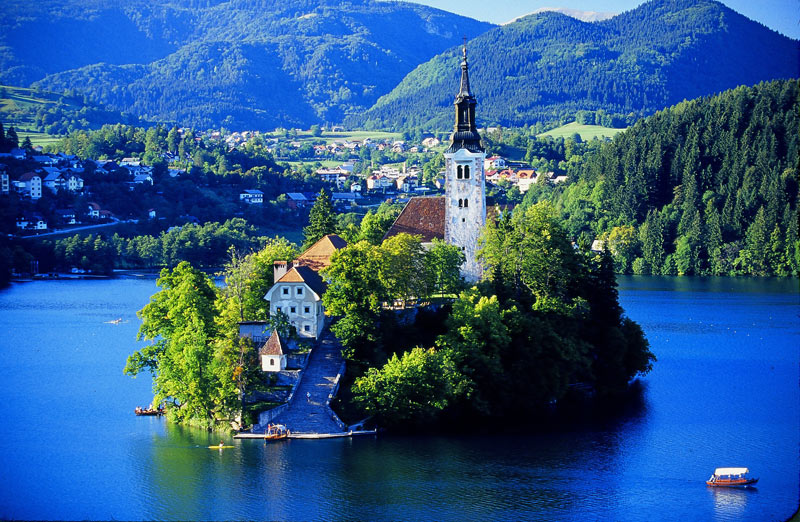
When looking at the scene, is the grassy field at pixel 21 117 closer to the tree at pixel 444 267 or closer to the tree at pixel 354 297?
the tree at pixel 444 267

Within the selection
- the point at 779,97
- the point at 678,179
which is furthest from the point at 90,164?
the point at 779,97

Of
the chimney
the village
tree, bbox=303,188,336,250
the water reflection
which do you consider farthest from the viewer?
the village

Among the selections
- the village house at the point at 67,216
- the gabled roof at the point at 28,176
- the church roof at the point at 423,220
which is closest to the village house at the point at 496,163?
the village house at the point at 67,216

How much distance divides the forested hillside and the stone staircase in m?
65.8

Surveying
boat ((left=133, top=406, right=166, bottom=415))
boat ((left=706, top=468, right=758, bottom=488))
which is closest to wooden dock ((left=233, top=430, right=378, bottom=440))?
boat ((left=133, top=406, right=166, bottom=415))

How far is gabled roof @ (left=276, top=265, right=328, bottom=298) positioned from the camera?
49.7m

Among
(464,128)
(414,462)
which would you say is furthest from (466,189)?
(414,462)

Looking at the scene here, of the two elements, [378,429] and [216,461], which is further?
[378,429]

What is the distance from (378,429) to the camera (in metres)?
45.2

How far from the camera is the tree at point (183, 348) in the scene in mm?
45719

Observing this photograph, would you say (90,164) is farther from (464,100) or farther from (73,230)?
(464,100)

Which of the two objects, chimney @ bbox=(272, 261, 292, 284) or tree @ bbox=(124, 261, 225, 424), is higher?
chimney @ bbox=(272, 261, 292, 284)

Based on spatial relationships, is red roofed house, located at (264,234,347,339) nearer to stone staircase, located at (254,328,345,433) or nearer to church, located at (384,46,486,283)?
stone staircase, located at (254,328,345,433)

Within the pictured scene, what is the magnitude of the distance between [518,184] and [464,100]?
108m
